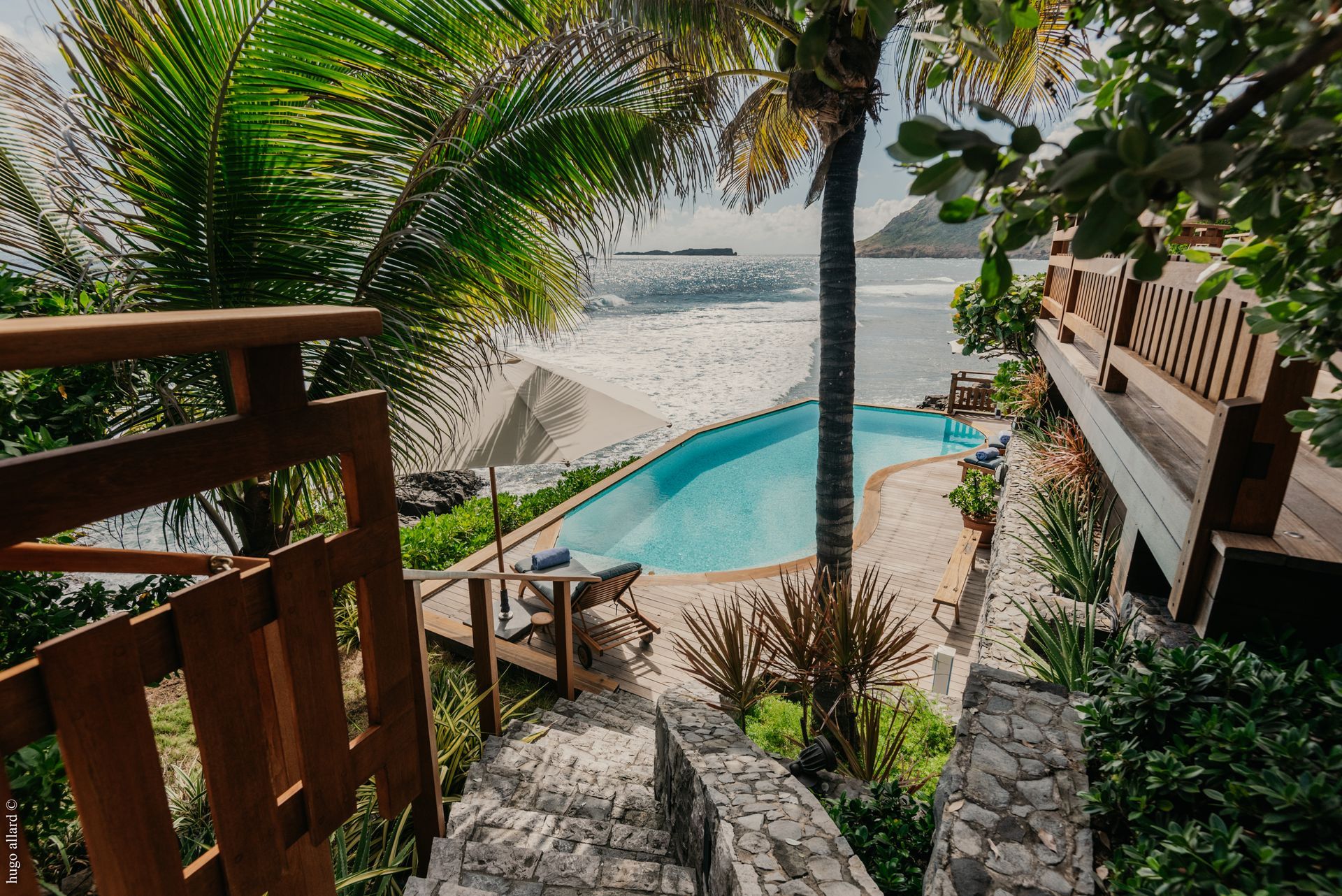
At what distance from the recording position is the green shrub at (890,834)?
277 cm

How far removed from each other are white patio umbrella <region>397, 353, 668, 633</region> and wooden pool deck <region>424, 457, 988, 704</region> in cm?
188

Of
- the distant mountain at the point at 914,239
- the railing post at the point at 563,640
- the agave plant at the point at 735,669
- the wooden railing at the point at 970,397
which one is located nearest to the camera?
the agave plant at the point at 735,669

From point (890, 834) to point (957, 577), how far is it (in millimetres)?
4318

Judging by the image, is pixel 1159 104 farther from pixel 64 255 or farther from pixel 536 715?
pixel 536 715

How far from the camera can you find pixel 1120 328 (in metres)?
4.16

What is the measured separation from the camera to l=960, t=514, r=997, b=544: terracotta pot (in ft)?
26.1

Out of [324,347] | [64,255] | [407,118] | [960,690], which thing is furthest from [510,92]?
[960,690]

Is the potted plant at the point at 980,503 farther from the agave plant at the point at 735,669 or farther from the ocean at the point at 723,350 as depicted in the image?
the agave plant at the point at 735,669

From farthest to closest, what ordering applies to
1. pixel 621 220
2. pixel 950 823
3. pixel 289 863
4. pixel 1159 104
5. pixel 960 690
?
1. pixel 960 690
2. pixel 621 220
3. pixel 950 823
4. pixel 289 863
5. pixel 1159 104

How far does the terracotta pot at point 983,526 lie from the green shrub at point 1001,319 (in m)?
2.69

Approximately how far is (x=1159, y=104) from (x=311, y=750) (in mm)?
Answer: 1761

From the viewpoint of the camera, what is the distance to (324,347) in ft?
9.98

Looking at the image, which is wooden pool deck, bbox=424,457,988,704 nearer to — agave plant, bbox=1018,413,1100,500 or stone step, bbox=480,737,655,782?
stone step, bbox=480,737,655,782

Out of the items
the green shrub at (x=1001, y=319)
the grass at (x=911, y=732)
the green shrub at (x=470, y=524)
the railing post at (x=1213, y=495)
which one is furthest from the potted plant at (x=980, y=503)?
the green shrub at (x=470, y=524)
